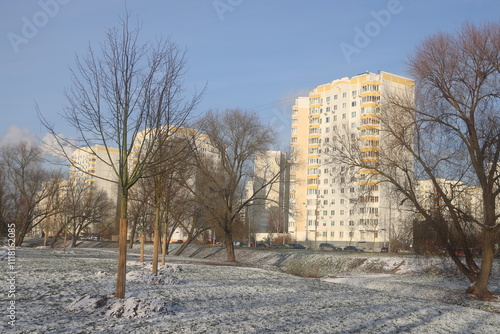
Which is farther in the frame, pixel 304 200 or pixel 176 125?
pixel 304 200

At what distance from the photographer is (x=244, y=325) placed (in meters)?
10.8

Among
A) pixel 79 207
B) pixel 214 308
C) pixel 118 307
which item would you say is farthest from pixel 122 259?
pixel 79 207

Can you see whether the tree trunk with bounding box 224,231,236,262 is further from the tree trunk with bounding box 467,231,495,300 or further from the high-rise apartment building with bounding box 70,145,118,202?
the tree trunk with bounding box 467,231,495,300

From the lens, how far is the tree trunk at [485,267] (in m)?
20.5

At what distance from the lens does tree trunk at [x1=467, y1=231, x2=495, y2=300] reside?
20.5 m

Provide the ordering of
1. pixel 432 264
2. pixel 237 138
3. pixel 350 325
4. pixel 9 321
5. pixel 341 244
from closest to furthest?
1. pixel 9 321
2. pixel 350 325
3. pixel 432 264
4. pixel 237 138
5. pixel 341 244

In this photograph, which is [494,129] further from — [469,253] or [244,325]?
[244,325]

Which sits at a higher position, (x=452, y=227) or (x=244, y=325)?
(x=452, y=227)

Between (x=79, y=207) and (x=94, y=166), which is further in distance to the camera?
(x=94, y=166)

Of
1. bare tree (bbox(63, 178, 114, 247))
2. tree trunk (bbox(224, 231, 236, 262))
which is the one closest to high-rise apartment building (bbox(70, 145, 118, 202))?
bare tree (bbox(63, 178, 114, 247))

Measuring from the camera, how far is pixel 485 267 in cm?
2091

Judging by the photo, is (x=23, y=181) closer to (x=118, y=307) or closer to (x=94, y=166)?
(x=118, y=307)

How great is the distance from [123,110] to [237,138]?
27.1 m

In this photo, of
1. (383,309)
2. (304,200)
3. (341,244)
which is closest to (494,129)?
(383,309)
